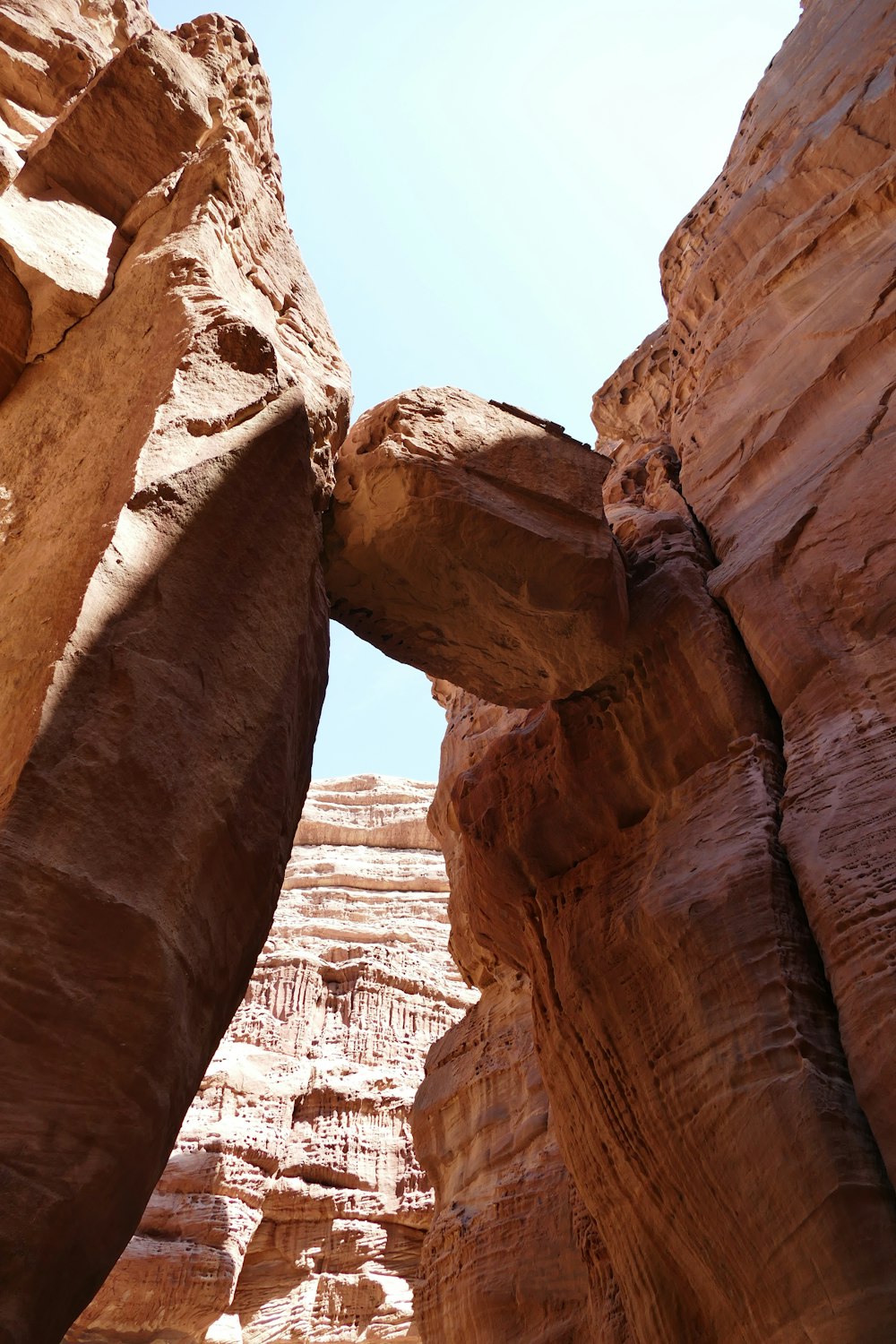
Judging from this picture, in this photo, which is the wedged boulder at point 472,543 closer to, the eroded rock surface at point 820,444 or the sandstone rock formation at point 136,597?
the sandstone rock formation at point 136,597

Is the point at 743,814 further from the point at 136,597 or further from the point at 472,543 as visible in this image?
the point at 136,597

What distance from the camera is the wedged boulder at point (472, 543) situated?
5012 mm

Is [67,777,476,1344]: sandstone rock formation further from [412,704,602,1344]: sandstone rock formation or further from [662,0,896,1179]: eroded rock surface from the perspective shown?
[662,0,896,1179]: eroded rock surface

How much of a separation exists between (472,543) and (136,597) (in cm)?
192

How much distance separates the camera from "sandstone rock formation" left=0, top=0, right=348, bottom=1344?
2.78 m

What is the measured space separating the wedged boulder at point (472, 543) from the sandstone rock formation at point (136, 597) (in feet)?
1.05

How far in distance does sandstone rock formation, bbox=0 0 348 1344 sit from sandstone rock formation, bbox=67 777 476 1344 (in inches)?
405

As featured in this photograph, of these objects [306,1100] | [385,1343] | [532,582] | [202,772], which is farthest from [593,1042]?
[306,1100]

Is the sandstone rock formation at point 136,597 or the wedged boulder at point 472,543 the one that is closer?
the sandstone rock formation at point 136,597

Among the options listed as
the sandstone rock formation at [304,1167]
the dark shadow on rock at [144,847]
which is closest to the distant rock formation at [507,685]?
the dark shadow on rock at [144,847]

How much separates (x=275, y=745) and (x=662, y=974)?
2236 millimetres

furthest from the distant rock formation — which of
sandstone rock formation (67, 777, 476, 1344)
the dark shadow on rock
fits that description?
sandstone rock formation (67, 777, 476, 1344)

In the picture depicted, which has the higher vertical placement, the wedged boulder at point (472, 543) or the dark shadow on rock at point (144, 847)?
the wedged boulder at point (472, 543)

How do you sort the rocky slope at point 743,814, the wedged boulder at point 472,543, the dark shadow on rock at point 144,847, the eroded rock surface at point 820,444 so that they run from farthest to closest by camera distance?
the wedged boulder at point 472,543 < the eroded rock surface at point 820,444 < the rocky slope at point 743,814 < the dark shadow on rock at point 144,847
